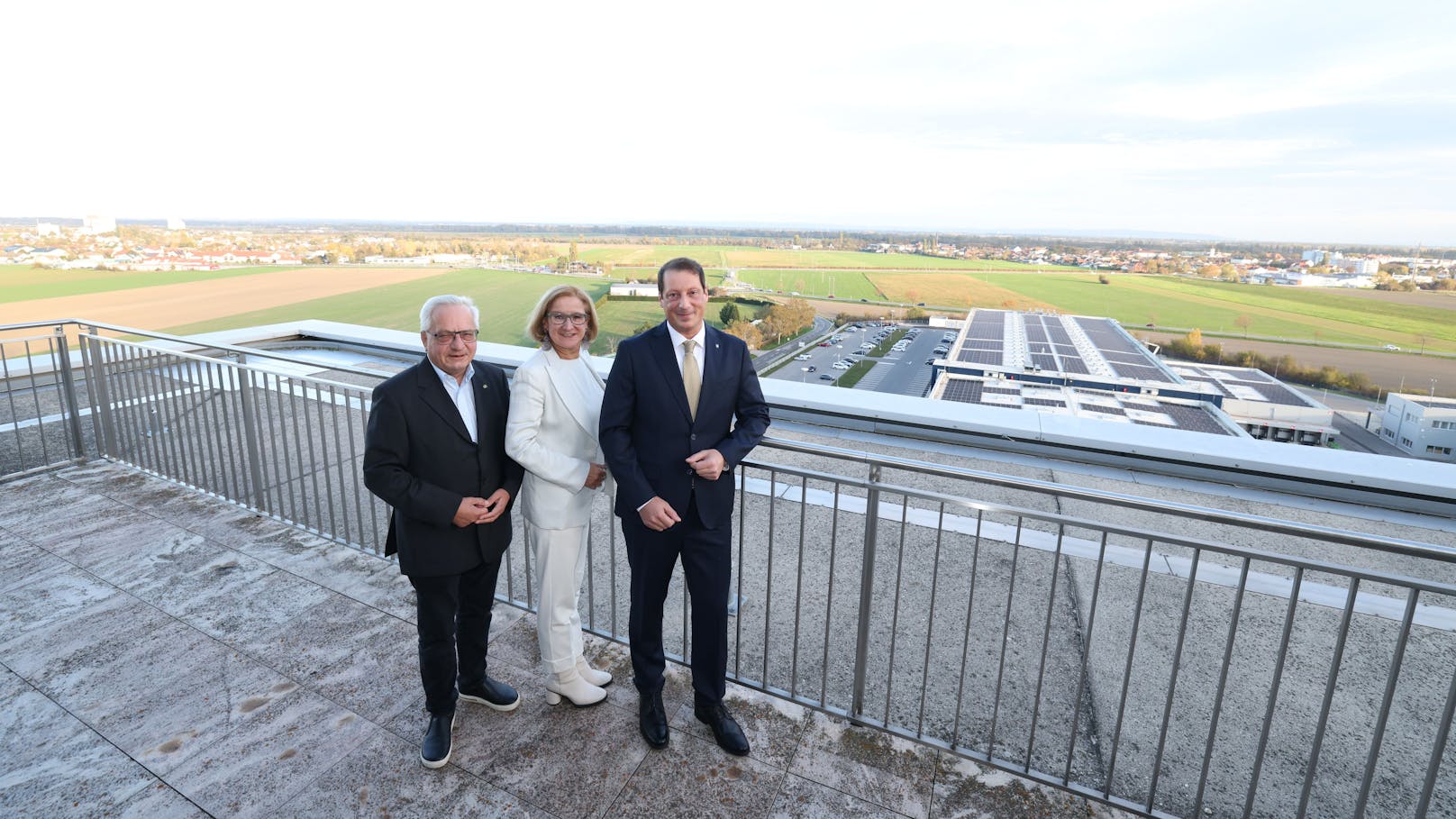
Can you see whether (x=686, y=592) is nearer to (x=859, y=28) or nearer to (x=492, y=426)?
(x=492, y=426)

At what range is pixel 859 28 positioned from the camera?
1770 centimetres

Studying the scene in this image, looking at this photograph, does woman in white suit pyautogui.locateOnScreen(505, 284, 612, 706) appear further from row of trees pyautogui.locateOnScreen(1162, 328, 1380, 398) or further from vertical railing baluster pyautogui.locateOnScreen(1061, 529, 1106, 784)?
row of trees pyautogui.locateOnScreen(1162, 328, 1380, 398)

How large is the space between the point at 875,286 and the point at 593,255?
10.2 metres

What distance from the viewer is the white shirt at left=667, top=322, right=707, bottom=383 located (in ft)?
7.18

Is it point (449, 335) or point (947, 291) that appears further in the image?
point (947, 291)

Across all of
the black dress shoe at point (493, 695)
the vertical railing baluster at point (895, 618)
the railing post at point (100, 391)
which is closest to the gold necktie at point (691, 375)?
the vertical railing baluster at point (895, 618)

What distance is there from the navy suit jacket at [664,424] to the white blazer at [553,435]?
0.15 m

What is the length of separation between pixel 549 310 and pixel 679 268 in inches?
18.1

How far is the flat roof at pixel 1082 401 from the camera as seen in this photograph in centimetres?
1120

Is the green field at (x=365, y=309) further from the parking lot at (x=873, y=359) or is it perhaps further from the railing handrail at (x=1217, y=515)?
the railing handrail at (x=1217, y=515)

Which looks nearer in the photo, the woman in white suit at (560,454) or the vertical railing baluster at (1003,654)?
the vertical railing baluster at (1003,654)

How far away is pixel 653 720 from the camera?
2.30 m

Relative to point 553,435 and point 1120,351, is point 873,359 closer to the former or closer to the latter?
point 1120,351

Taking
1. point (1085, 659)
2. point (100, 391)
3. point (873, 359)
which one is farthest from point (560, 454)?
point (873, 359)
